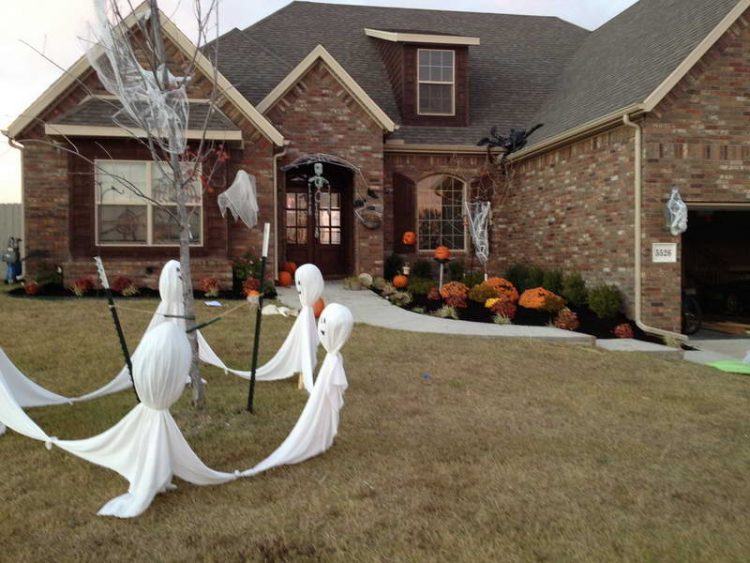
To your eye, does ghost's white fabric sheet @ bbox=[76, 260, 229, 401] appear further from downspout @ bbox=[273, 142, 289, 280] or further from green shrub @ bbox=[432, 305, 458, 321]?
downspout @ bbox=[273, 142, 289, 280]

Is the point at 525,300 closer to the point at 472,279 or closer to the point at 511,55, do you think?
the point at 472,279

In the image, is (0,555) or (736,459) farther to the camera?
(736,459)

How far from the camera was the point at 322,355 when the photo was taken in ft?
25.5

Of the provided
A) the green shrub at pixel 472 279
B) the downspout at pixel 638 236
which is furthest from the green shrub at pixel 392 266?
the downspout at pixel 638 236

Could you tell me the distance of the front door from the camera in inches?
617

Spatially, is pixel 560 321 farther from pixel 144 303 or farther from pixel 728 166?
pixel 144 303

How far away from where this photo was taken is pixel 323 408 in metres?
4.43

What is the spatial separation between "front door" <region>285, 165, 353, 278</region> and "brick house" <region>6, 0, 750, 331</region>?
0.05m

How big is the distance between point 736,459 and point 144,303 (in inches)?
367

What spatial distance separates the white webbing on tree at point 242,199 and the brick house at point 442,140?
0.46m

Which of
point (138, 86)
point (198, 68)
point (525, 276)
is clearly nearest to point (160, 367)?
point (138, 86)

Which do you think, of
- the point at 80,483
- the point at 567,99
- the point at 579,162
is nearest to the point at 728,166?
the point at 579,162

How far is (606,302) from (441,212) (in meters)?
6.27

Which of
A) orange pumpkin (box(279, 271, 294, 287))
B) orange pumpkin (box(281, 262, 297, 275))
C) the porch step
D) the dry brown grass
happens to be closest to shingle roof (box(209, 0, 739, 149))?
orange pumpkin (box(281, 262, 297, 275))
